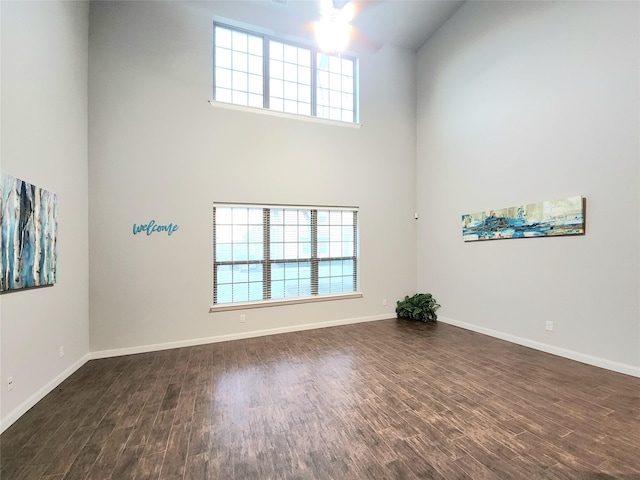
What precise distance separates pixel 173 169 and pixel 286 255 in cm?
223

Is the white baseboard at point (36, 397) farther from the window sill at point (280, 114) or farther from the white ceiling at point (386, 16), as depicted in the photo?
the white ceiling at point (386, 16)

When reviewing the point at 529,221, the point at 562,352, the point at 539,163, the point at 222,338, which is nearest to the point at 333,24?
the point at 539,163

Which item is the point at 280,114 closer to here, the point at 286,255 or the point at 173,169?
the point at 173,169

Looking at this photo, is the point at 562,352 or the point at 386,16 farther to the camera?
the point at 386,16

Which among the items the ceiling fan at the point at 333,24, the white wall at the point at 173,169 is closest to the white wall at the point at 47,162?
the white wall at the point at 173,169

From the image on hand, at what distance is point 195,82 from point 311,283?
12.4ft

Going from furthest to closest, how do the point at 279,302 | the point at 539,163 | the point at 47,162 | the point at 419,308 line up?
the point at 419,308 < the point at 279,302 < the point at 539,163 < the point at 47,162

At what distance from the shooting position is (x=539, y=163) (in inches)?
156

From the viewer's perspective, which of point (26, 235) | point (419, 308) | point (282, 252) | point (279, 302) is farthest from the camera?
point (419, 308)

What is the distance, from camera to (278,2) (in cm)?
474

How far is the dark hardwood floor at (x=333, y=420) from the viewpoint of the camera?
1837mm

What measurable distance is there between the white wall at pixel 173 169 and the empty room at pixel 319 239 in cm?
3

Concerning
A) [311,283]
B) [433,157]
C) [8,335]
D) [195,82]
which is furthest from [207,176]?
[433,157]

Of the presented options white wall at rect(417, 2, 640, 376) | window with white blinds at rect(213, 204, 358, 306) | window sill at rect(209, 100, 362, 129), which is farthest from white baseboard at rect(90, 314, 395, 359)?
window sill at rect(209, 100, 362, 129)
